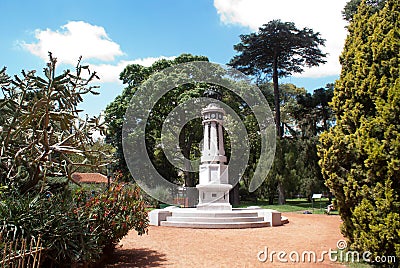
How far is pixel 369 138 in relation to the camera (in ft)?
18.6

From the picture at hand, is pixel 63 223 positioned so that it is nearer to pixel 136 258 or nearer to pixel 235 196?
pixel 136 258

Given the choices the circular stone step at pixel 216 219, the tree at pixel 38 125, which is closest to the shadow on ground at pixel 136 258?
the tree at pixel 38 125

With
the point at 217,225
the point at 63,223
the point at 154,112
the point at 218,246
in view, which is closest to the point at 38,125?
the point at 63,223

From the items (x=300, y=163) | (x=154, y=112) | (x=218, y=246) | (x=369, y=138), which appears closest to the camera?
(x=369, y=138)

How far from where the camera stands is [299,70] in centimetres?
2653

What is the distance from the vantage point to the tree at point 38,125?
18.3ft

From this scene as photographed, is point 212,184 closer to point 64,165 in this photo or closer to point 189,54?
point 64,165

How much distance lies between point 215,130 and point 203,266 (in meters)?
10.2

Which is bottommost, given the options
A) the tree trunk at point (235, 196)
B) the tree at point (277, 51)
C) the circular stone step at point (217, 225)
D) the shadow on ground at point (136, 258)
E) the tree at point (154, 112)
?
the shadow on ground at point (136, 258)

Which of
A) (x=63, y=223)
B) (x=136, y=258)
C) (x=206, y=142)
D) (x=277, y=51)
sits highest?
(x=277, y=51)

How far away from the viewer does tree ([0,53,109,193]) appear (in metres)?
5.59

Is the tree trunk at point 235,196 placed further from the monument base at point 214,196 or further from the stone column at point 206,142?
the stone column at point 206,142

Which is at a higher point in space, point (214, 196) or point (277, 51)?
point (277, 51)

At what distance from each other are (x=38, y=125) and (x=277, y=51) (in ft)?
74.8
